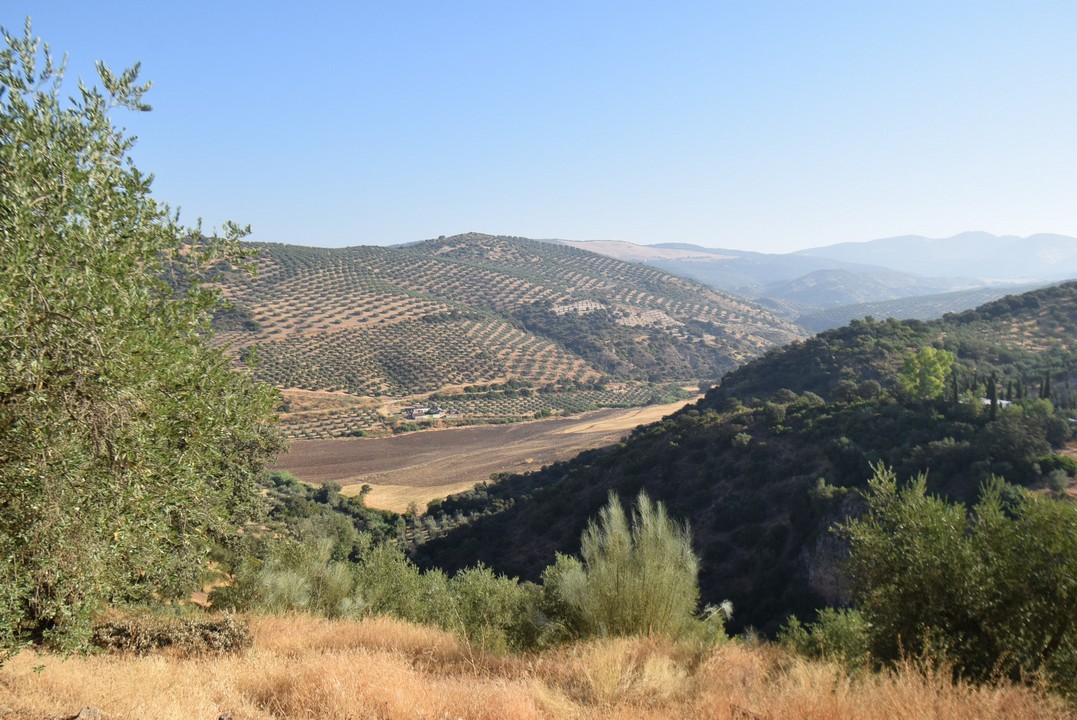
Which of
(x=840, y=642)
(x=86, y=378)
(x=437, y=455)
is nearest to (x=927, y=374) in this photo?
(x=840, y=642)

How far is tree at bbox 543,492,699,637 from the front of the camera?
10828 mm

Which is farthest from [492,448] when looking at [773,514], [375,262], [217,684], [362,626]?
[375,262]

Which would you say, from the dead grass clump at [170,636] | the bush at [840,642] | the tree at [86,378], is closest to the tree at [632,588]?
the bush at [840,642]

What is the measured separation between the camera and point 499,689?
7.27 m

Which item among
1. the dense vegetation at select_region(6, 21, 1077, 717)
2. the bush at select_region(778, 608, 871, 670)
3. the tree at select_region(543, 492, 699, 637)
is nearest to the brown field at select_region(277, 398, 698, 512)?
the dense vegetation at select_region(6, 21, 1077, 717)

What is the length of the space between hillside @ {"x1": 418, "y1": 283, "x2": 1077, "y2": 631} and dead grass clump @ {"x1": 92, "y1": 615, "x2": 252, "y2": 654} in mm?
19001

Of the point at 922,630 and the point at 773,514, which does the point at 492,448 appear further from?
the point at 922,630

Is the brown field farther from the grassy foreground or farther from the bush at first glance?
the grassy foreground

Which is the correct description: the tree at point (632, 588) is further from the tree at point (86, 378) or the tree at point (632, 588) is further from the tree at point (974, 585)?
the tree at point (86, 378)

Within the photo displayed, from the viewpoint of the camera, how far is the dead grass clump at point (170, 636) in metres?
9.79

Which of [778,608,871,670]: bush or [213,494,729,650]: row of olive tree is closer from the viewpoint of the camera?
[778,608,871,670]: bush

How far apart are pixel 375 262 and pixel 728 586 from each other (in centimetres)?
13390

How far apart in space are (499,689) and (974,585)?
6095 mm

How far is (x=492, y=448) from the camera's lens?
66625 mm
